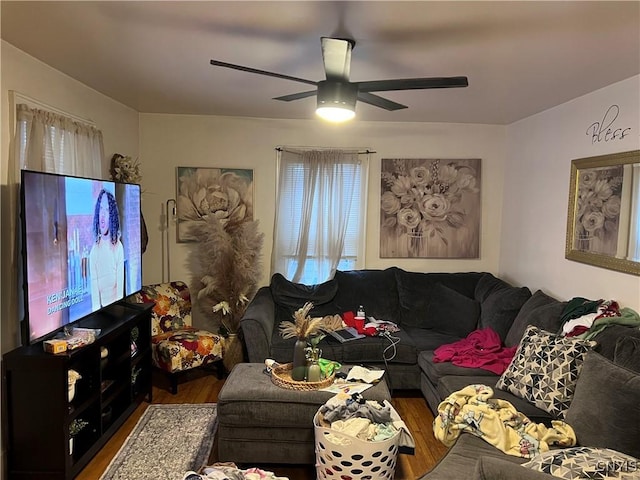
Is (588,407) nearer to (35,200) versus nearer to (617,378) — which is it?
(617,378)

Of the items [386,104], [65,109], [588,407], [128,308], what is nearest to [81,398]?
[128,308]

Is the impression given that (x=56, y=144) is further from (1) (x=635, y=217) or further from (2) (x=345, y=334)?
(1) (x=635, y=217)

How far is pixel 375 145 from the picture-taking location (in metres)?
4.77

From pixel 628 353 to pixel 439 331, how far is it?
1847 mm

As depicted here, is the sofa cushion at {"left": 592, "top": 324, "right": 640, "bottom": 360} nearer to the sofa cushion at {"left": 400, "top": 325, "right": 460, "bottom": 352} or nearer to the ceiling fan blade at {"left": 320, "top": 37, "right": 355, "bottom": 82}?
the sofa cushion at {"left": 400, "top": 325, "right": 460, "bottom": 352}

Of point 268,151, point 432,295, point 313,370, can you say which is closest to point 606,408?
point 313,370

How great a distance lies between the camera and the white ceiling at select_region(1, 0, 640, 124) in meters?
2.03

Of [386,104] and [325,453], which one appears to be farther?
[386,104]

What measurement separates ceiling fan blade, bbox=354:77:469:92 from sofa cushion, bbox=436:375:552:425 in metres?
1.74

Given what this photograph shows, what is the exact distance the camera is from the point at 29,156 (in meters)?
2.73

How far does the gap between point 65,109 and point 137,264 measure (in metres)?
1.25

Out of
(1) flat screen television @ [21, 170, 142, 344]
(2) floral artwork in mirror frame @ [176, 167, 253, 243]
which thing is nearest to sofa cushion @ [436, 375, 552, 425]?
(1) flat screen television @ [21, 170, 142, 344]

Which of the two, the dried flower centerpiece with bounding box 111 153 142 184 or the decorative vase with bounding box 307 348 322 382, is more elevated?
the dried flower centerpiece with bounding box 111 153 142 184

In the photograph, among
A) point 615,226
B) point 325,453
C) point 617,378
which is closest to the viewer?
point 617,378
